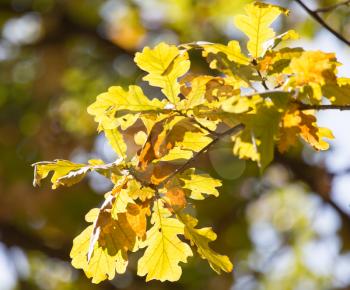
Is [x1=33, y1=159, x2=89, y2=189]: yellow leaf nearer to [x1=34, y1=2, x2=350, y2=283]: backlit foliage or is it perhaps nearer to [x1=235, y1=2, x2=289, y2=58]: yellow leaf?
[x1=34, y1=2, x2=350, y2=283]: backlit foliage

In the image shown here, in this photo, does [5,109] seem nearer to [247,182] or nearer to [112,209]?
[247,182]

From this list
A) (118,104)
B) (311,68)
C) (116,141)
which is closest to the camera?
(311,68)

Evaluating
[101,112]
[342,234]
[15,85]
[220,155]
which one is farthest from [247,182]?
[101,112]

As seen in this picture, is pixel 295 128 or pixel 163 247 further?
pixel 163 247

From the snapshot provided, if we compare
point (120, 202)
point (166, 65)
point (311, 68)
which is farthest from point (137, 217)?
point (311, 68)

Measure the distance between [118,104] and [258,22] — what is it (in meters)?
0.29

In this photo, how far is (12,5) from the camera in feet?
14.8

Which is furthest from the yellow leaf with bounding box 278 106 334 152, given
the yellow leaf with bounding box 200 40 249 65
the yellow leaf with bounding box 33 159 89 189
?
the yellow leaf with bounding box 33 159 89 189

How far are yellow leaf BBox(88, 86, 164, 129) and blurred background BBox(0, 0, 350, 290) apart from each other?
2.64m

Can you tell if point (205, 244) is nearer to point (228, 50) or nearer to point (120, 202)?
point (120, 202)

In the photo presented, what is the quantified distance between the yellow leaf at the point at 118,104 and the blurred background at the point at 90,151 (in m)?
2.64

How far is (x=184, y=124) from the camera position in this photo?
1.21 m

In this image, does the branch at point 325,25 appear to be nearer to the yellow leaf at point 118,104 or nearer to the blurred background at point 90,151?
the yellow leaf at point 118,104

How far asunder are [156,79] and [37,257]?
4117 mm
